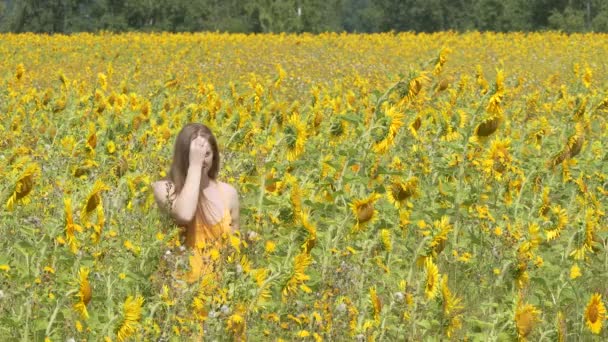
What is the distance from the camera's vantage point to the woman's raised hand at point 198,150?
430 centimetres

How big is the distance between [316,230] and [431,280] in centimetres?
126

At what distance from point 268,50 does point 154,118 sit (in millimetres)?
11397

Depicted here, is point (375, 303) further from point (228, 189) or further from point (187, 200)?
point (228, 189)

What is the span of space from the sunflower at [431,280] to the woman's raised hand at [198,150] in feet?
4.59

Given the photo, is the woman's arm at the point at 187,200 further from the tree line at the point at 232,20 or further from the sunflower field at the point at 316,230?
the tree line at the point at 232,20

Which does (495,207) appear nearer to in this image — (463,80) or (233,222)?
(233,222)

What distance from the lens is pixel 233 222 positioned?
14.3 feet

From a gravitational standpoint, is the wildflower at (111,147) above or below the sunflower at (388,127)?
below

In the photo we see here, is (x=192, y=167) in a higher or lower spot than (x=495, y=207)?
higher

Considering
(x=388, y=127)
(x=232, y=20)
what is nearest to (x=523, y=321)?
(x=388, y=127)

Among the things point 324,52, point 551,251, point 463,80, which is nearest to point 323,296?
point 551,251

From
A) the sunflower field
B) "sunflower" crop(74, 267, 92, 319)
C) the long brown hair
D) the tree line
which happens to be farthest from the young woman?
the tree line

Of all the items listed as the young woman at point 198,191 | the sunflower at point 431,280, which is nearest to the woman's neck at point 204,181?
the young woman at point 198,191

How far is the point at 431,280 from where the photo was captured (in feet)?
10.2
